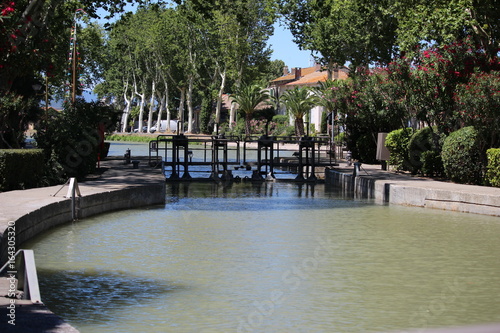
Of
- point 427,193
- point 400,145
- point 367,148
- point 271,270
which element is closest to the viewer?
point 271,270

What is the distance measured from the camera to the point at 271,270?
11.8m

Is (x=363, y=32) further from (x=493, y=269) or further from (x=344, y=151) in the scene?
(x=493, y=269)

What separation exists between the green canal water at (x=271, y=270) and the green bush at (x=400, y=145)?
9171mm

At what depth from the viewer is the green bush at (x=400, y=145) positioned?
28359mm

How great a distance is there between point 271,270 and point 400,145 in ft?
58.0

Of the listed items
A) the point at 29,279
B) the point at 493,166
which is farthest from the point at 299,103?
the point at 29,279

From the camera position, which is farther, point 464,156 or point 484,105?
point 464,156

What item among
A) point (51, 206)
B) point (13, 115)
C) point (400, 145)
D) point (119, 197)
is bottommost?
point (119, 197)

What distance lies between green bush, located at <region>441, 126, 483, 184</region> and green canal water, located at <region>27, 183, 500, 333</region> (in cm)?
345

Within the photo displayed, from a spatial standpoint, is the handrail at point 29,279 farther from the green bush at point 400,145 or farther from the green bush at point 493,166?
the green bush at point 400,145

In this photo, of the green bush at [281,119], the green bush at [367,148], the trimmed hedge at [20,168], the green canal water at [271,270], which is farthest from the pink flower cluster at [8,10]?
the green bush at [281,119]

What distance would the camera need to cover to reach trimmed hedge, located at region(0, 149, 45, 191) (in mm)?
17436

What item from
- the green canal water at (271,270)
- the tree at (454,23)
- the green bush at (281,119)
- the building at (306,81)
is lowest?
the green canal water at (271,270)

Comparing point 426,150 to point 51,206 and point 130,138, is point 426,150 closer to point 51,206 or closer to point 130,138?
point 51,206
